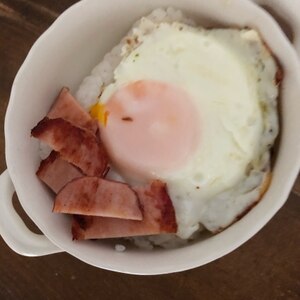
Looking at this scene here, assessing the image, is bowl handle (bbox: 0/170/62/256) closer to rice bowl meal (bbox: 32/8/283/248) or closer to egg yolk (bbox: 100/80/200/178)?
rice bowl meal (bbox: 32/8/283/248)

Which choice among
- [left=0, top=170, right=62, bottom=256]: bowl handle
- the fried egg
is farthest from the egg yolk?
[left=0, top=170, right=62, bottom=256]: bowl handle

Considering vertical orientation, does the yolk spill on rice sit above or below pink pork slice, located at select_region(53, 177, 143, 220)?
above

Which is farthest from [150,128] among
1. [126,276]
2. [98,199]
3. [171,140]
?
[126,276]

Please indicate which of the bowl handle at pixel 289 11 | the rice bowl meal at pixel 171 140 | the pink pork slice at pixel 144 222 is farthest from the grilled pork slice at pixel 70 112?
the bowl handle at pixel 289 11

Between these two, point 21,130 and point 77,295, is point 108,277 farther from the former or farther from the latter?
point 21,130

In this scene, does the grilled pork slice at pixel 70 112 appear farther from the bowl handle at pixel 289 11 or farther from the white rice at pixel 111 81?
the bowl handle at pixel 289 11
